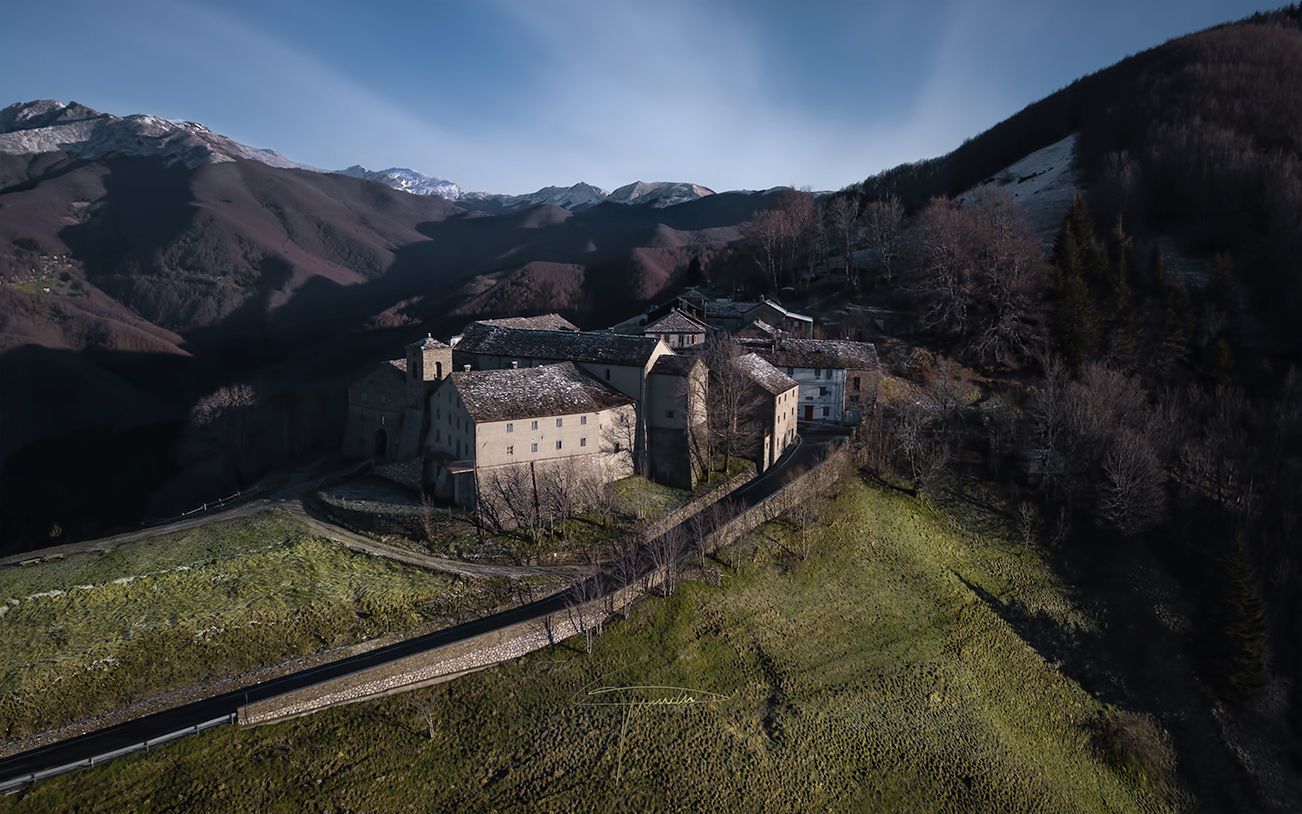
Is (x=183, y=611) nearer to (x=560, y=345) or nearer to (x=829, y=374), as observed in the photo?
(x=560, y=345)

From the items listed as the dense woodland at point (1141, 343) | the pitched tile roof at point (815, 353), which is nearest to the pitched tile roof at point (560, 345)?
Answer: the pitched tile roof at point (815, 353)

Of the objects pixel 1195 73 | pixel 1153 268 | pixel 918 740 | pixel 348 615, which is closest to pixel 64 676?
pixel 348 615

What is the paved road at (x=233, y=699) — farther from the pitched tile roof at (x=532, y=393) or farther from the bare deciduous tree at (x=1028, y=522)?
the bare deciduous tree at (x=1028, y=522)

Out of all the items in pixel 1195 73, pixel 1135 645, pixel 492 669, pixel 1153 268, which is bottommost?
pixel 1135 645

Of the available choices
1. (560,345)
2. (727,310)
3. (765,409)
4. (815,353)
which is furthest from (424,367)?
(727,310)

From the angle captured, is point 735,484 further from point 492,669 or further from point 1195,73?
point 1195,73

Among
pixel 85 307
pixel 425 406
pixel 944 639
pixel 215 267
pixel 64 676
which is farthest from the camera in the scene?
pixel 215 267

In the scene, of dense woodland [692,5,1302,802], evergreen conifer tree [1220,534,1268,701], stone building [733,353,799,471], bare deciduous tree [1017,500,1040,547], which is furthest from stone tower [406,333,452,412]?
evergreen conifer tree [1220,534,1268,701]
